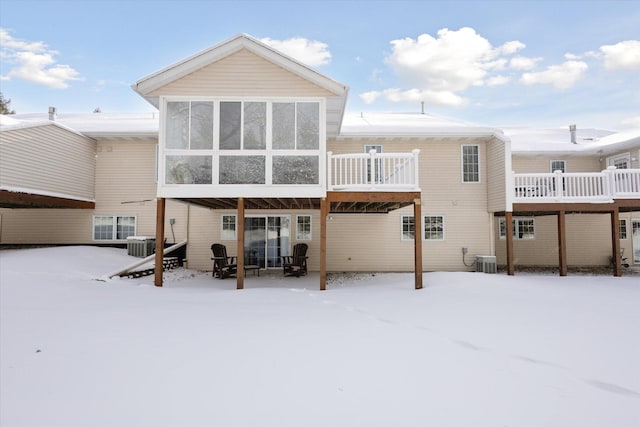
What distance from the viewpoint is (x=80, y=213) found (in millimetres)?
13125

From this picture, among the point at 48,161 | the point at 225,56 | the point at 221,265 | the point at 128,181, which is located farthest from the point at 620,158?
the point at 48,161

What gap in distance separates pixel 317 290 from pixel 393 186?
3.42 metres

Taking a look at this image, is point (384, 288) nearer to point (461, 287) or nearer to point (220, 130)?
point (461, 287)

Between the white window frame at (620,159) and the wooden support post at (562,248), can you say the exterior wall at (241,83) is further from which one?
the white window frame at (620,159)

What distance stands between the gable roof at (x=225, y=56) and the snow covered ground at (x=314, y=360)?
5.32m

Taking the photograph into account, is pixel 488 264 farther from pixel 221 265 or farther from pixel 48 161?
pixel 48 161

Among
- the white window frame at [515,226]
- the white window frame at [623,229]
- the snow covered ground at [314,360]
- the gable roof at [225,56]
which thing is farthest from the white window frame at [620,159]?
the gable roof at [225,56]

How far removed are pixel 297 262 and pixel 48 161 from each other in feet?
29.3

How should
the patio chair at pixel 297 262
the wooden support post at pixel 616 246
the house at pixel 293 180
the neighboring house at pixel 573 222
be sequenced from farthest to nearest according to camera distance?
the neighboring house at pixel 573 222, the patio chair at pixel 297 262, the wooden support post at pixel 616 246, the house at pixel 293 180

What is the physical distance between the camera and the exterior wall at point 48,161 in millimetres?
10203

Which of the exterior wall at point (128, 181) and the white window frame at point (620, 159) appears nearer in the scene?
the exterior wall at point (128, 181)

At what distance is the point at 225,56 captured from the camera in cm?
920

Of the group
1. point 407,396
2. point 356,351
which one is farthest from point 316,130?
point 407,396

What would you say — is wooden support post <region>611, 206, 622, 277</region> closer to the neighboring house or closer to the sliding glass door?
the neighboring house
